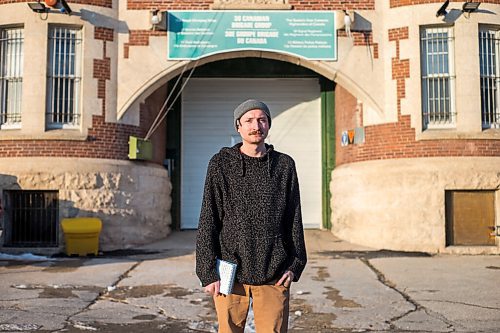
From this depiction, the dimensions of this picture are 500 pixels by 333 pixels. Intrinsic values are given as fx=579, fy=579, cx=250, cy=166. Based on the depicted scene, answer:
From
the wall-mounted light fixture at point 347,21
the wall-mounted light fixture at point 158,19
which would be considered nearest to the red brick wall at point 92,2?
the wall-mounted light fixture at point 158,19

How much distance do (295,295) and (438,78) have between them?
709 cm

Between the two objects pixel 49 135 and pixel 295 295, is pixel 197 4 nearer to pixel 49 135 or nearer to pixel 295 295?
pixel 49 135

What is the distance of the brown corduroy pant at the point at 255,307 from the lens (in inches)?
127

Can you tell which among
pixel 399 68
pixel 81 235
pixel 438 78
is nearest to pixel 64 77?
pixel 81 235

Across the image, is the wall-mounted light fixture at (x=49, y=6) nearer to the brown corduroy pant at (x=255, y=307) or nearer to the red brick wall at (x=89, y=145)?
the red brick wall at (x=89, y=145)

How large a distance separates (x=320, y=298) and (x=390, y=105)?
256 inches

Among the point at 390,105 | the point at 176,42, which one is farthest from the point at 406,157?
the point at 176,42

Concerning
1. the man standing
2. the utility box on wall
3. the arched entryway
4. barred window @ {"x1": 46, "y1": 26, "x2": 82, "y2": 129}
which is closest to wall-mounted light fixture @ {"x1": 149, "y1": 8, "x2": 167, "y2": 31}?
barred window @ {"x1": 46, "y1": 26, "x2": 82, "y2": 129}

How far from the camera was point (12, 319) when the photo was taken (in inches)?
239

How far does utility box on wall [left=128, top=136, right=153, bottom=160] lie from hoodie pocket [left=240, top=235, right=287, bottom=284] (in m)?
9.71

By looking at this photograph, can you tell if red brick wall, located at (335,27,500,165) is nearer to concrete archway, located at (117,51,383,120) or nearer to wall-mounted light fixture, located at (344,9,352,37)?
concrete archway, located at (117,51,383,120)

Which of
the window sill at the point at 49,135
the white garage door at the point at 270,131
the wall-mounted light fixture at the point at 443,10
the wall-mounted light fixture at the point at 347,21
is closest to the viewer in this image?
the wall-mounted light fixture at the point at 443,10

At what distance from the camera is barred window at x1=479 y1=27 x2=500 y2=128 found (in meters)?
12.6

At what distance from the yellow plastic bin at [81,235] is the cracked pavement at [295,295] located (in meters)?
0.49
